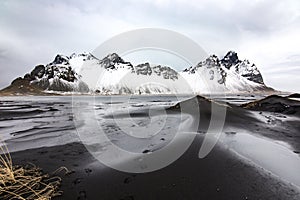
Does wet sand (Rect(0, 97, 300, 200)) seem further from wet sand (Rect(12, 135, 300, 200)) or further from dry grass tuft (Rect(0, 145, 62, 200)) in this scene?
dry grass tuft (Rect(0, 145, 62, 200))

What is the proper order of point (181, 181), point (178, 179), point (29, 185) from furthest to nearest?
point (178, 179), point (181, 181), point (29, 185)

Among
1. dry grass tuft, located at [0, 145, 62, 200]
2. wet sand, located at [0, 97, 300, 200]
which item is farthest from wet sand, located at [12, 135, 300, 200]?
Result: dry grass tuft, located at [0, 145, 62, 200]

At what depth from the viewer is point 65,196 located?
4324mm

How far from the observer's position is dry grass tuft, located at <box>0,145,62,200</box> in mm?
4289

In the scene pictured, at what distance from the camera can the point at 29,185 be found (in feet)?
15.8

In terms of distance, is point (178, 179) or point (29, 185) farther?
point (178, 179)

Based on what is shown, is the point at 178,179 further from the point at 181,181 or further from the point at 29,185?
the point at 29,185

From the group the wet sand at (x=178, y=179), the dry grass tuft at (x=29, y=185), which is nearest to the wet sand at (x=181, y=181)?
the wet sand at (x=178, y=179)

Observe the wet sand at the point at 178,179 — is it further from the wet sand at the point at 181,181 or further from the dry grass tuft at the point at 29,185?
the dry grass tuft at the point at 29,185

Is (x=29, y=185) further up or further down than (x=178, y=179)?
further down

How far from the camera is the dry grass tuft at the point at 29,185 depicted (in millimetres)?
4289

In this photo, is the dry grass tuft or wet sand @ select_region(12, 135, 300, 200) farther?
wet sand @ select_region(12, 135, 300, 200)

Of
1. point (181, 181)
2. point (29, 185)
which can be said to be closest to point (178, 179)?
point (181, 181)

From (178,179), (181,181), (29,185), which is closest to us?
(29,185)
